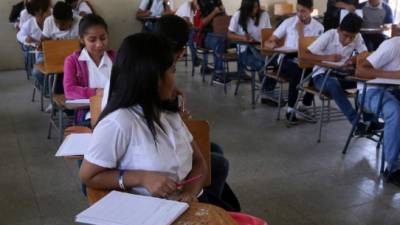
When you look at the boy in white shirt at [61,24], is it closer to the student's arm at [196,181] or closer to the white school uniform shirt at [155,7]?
the white school uniform shirt at [155,7]

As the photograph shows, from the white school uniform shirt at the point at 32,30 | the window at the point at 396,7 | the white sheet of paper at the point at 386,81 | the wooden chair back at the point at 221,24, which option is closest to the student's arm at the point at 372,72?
the white sheet of paper at the point at 386,81

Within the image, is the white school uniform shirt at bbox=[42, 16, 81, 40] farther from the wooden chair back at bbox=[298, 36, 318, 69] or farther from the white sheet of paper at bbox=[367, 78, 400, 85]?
the white sheet of paper at bbox=[367, 78, 400, 85]

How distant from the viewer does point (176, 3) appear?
775 cm

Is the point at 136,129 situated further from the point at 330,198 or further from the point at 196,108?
the point at 196,108

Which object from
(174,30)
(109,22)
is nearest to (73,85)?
(174,30)

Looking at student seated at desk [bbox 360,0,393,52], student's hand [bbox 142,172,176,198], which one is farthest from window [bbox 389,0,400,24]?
student's hand [bbox 142,172,176,198]

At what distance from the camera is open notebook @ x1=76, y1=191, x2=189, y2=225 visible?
1.00m

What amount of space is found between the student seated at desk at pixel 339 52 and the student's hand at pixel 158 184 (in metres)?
2.69

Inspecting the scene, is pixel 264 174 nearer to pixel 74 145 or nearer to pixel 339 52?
pixel 339 52

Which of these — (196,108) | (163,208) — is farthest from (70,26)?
(163,208)

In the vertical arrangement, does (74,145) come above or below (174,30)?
below

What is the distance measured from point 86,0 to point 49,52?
3881mm

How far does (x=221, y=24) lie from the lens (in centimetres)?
596

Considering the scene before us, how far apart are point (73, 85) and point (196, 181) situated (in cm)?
159
